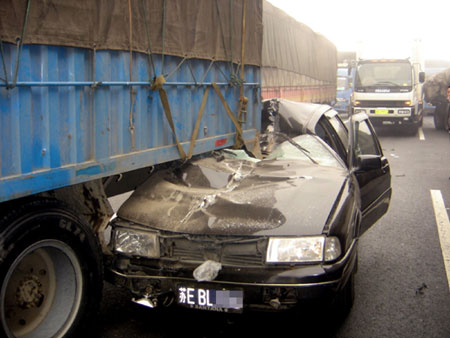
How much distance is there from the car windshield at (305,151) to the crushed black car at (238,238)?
0.33 m

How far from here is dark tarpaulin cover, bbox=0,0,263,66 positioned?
127 inches

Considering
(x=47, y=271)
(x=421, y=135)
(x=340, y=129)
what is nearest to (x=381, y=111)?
(x=421, y=135)

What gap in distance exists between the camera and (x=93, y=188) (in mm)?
4176

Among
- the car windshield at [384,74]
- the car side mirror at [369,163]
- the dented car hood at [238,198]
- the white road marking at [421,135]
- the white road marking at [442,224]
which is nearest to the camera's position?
the dented car hood at [238,198]

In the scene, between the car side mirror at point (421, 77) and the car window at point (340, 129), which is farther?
the car side mirror at point (421, 77)

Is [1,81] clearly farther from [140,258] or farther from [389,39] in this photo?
[389,39]

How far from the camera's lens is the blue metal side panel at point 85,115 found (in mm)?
3166

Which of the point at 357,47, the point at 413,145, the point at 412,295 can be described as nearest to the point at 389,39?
the point at 357,47

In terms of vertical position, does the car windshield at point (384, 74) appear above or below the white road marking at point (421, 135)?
above

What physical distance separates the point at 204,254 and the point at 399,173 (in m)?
8.22

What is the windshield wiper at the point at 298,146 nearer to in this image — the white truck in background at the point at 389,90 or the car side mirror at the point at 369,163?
the car side mirror at the point at 369,163

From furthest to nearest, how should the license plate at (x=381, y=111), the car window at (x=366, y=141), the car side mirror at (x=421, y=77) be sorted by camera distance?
the car side mirror at (x=421, y=77) → the license plate at (x=381, y=111) → the car window at (x=366, y=141)

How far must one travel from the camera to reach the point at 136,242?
150 inches

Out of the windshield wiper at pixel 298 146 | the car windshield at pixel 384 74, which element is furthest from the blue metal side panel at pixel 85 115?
the car windshield at pixel 384 74
